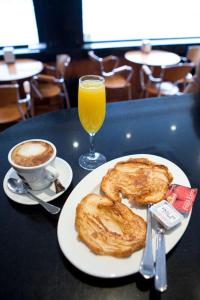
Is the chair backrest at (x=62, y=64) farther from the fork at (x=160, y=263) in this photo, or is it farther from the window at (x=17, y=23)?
the fork at (x=160, y=263)

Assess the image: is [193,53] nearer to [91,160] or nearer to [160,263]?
[91,160]

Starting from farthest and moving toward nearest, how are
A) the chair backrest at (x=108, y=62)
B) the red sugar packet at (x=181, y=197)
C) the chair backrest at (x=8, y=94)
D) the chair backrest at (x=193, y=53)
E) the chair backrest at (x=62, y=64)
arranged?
the chair backrest at (x=193, y=53), the chair backrest at (x=108, y=62), the chair backrest at (x=62, y=64), the chair backrest at (x=8, y=94), the red sugar packet at (x=181, y=197)

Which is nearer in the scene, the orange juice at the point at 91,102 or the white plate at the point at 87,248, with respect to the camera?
the white plate at the point at 87,248

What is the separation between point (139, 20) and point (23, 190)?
2.99 metres

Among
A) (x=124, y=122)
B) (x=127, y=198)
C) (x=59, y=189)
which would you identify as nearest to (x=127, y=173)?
(x=127, y=198)

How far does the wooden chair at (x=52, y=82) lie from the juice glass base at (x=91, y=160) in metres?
1.71

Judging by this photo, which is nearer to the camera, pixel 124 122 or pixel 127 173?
pixel 127 173

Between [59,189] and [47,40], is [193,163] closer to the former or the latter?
[59,189]

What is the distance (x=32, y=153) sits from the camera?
605 millimetres

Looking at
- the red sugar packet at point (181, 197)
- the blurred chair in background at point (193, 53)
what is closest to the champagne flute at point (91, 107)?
the red sugar packet at point (181, 197)

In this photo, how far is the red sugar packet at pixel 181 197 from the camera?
20.7 inches

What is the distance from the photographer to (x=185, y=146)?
78 cm

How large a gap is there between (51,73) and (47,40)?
35 centimetres

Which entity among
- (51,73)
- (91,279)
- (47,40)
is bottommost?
(51,73)
